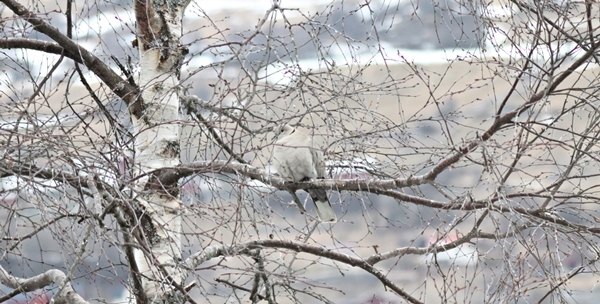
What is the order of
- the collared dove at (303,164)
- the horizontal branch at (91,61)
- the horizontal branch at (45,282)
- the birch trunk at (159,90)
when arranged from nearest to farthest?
1. the horizontal branch at (91,61)
2. the horizontal branch at (45,282)
3. the birch trunk at (159,90)
4. the collared dove at (303,164)

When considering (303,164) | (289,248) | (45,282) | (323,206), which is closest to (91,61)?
(45,282)

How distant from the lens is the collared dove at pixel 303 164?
13.9 ft

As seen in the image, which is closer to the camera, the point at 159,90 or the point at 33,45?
the point at 33,45

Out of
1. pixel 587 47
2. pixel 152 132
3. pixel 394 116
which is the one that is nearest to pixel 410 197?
pixel 587 47

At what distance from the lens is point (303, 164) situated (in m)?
4.25

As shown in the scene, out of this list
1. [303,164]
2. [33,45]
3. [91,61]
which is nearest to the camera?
[33,45]

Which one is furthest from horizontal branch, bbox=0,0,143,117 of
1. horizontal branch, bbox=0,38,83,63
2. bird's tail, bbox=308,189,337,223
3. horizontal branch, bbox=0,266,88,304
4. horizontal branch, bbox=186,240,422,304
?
bird's tail, bbox=308,189,337,223

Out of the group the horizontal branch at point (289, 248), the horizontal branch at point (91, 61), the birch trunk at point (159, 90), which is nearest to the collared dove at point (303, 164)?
the horizontal branch at point (289, 248)

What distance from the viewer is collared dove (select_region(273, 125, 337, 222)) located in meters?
4.23

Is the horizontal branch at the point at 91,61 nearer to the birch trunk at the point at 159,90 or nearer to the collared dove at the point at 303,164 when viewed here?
the birch trunk at the point at 159,90

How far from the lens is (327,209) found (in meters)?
4.34

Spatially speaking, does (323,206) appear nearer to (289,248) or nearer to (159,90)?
(289,248)

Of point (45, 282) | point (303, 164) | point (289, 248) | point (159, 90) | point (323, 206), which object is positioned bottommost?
point (45, 282)

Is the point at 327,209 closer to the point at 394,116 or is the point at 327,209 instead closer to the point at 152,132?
the point at 152,132
